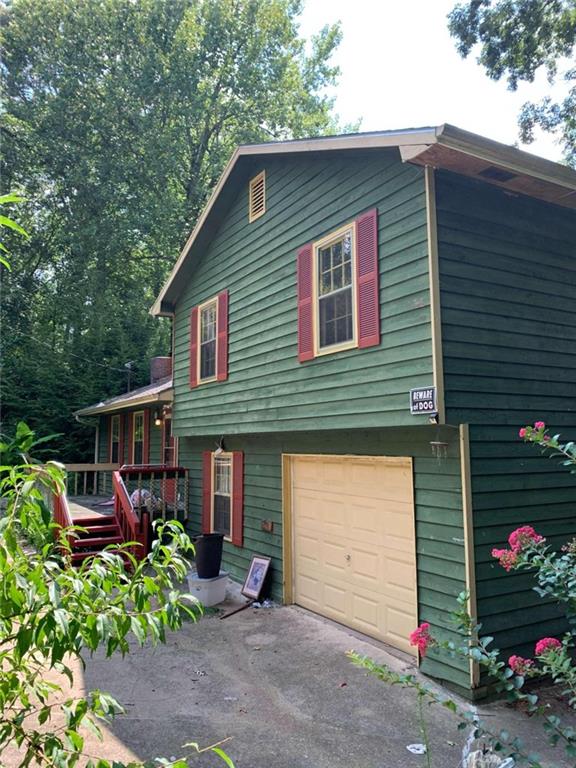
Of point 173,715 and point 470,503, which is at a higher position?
point 470,503

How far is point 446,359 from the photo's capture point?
4.66 metres

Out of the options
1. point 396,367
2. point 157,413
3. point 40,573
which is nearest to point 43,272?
point 157,413

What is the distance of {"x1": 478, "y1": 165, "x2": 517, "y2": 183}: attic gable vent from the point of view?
4.74 metres

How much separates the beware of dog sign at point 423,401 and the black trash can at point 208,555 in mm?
4134

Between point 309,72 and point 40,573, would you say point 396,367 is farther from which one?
point 309,72

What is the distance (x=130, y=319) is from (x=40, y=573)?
21.9m

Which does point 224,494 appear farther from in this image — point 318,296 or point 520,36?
point 520,36

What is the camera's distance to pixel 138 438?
15.2 m

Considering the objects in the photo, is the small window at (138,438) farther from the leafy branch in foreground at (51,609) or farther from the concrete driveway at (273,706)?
the leafy branch in foreground at (51,609)

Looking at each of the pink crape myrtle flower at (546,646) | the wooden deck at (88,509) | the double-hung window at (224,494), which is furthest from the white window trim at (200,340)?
the pink crape myrtle flower at (546,646)

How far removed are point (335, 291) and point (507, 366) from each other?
6.78 ft

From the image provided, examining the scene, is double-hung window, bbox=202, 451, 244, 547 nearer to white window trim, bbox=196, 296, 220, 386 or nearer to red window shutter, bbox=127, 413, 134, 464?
white window trim, bbox=196, 296, 220, 386

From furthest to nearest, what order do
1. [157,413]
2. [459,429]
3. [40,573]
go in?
[157,413]
[459,429]
[40,573]

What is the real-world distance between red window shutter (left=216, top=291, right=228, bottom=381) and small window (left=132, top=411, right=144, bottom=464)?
23.0 ft
